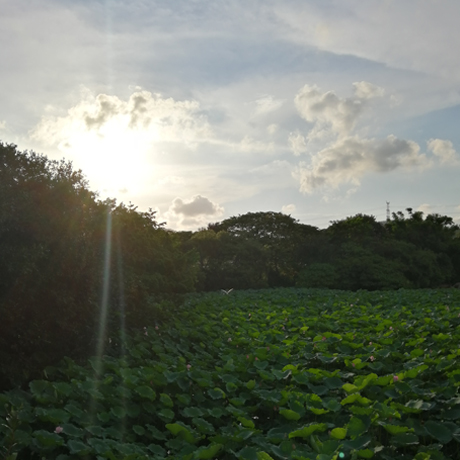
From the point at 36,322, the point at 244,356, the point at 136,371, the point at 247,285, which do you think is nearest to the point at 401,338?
the point at 244,356

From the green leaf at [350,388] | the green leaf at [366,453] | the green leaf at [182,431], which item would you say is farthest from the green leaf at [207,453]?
the green leaf at [350,388]

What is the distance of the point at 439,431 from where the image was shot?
146 inches

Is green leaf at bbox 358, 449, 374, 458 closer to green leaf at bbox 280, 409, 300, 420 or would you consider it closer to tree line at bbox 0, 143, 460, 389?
green leaf at bbox 280, 409, 300, 420

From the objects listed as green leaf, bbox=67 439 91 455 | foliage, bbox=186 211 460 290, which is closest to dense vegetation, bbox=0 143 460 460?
green leaf, bbox=67 439 91 455

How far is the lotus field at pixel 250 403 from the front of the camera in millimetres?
3635

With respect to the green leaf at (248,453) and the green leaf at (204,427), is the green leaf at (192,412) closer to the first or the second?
the green leaf at (204,427)

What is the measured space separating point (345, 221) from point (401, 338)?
18.7 metres

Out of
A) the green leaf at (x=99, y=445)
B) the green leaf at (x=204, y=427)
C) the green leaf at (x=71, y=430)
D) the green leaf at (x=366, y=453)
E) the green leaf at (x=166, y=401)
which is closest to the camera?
the green leaf at (x=366, y=453)

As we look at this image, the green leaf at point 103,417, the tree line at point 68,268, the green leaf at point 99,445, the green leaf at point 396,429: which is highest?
the tree line at point 68,268

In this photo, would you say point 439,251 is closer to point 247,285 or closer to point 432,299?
point 247,285

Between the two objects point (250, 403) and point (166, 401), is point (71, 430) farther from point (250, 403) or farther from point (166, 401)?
point (250, 403)

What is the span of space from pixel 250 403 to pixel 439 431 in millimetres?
1948

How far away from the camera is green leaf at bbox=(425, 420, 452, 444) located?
12.0 feet

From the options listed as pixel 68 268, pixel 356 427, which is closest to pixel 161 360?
pixel 68 268
